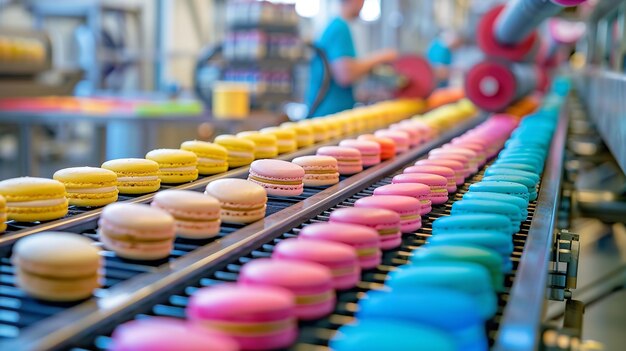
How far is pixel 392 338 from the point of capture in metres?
0.76

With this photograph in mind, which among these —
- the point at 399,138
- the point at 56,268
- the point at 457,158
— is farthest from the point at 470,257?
the point at 399,138

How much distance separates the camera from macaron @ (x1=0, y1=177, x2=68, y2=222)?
4.38ft

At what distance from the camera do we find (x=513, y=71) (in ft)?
12.5

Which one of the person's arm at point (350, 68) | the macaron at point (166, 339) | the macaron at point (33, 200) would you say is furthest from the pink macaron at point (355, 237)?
the person's arm at point (350, 68)

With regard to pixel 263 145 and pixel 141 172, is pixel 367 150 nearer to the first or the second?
pixel 263 145

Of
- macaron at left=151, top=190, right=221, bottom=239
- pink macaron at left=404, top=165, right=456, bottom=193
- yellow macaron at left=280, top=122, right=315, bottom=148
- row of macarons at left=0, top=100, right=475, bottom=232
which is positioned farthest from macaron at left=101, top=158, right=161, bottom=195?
yellow macaron at left=280, top=122, right=315, bottom=148

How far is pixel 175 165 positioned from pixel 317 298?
2.85 ft

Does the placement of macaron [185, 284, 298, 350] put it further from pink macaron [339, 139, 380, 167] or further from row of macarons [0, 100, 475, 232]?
pink macaron [339, 139, 380, 167]

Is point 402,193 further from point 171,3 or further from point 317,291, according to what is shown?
point 171,3

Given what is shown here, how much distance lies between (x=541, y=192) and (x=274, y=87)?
21.8 feet

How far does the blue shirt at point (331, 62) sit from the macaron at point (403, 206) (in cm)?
308

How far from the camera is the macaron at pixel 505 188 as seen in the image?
1549mm

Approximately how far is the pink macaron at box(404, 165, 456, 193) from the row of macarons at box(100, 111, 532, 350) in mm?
480

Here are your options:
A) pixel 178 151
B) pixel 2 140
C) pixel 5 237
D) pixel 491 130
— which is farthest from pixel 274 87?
pixel 5 237
